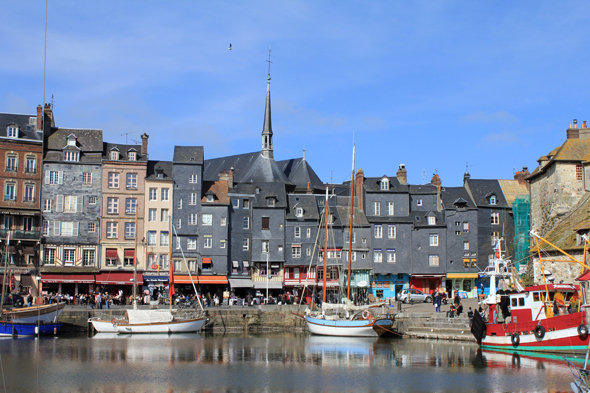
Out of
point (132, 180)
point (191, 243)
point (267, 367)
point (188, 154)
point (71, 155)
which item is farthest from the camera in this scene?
point (188, 154)

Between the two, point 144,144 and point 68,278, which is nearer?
point 68,278

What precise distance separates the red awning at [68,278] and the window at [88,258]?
125cm

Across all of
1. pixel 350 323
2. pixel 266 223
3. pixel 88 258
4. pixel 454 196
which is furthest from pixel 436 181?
pixel 88 258

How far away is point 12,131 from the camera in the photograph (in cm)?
5800

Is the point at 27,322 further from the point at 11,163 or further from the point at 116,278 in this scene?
the point at 11,163

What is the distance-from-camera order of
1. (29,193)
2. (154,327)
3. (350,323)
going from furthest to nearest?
1. (29,193)
2. (154,327)
3. (350,323)

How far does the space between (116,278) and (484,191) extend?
36.1 m

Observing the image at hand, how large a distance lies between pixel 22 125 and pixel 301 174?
1255 inches

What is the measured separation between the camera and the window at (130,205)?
60.3m

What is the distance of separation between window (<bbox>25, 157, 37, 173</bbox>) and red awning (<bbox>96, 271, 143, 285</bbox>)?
10.9 metres

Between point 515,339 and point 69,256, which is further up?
point 69,256

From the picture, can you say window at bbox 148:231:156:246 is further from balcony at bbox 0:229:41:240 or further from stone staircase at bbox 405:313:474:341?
stone staircase at bbox 405:313:474:341

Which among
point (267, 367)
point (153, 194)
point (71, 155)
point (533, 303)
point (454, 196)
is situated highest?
point (71, 155)

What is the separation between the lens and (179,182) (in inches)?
2436
